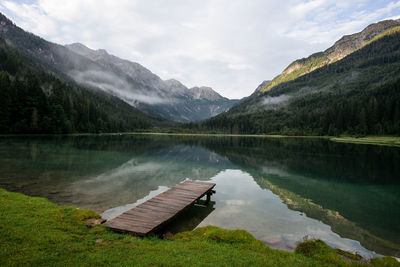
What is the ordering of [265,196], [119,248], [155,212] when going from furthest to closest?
1. [265,196]
2. [155,212]
3. [119,248]

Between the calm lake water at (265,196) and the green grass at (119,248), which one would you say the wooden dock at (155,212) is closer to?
the green grass at (119,248)

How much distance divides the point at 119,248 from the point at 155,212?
15.6 feet

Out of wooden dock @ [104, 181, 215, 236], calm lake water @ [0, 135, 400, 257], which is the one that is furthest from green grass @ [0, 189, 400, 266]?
calm lake water @ [0, 135, 400, 257]

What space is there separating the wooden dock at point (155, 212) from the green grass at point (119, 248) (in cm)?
63

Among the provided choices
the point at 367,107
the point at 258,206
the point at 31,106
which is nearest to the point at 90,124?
the point at 31,106

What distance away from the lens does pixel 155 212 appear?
13586mm

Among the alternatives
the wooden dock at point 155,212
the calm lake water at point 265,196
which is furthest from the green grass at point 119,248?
the calm lake water at point 265,196

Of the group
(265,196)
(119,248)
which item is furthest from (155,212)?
(265,196)

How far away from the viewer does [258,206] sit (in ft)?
62.3

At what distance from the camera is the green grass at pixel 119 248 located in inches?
304

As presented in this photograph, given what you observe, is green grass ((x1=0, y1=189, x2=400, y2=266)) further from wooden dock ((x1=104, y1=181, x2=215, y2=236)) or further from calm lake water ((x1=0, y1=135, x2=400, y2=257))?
calm lake water ((x1=0, y1=135, x2=400, y2=257))

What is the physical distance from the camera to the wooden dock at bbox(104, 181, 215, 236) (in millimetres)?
11180

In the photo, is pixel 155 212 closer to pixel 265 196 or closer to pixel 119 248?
pixel 119 248

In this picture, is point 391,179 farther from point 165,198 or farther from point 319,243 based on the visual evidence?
point 165,198
